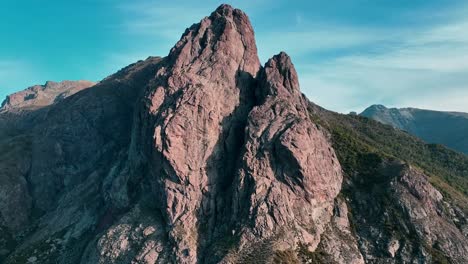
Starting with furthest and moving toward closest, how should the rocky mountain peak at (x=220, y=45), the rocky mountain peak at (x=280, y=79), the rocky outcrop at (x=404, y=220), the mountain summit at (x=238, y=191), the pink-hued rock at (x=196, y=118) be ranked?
the rocky mountain peak at (x=220, y=45) < the rocky mountain peak at (x=280, y=79) < the pink-hued rock at (x=196, y=118) < the rocky outcrop at (x=404, y=220) < the mountain summit at (x=238, y=191)

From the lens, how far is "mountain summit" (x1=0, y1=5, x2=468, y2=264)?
4786 inches

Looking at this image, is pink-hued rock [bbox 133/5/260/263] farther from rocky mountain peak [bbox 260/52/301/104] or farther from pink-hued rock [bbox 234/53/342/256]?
pink-hued rock [bbox 234/53/342/256]

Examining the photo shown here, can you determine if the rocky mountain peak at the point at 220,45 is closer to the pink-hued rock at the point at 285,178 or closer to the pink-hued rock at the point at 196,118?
Answer: the pink-hued rock at the point at 196,118

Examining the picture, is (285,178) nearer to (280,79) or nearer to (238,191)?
(238,191)

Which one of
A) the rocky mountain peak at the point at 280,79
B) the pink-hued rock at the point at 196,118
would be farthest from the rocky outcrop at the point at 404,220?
the pink-hued rock at the point at 196,118

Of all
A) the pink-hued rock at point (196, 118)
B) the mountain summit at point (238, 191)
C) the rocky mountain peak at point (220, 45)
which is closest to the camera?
the mountain summit at point (238, 191)

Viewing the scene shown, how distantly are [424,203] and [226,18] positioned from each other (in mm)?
98395

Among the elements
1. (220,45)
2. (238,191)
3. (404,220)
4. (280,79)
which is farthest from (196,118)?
(404,220)

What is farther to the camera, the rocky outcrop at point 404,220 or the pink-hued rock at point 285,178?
the rocky outcrop at point 404,220

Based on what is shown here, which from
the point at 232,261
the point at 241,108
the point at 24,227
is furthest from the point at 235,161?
the point at 24,227

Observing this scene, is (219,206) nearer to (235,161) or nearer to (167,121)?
(235,161)

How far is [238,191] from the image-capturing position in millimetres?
127500

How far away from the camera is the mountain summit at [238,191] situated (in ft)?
399

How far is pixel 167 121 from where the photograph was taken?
137 m
